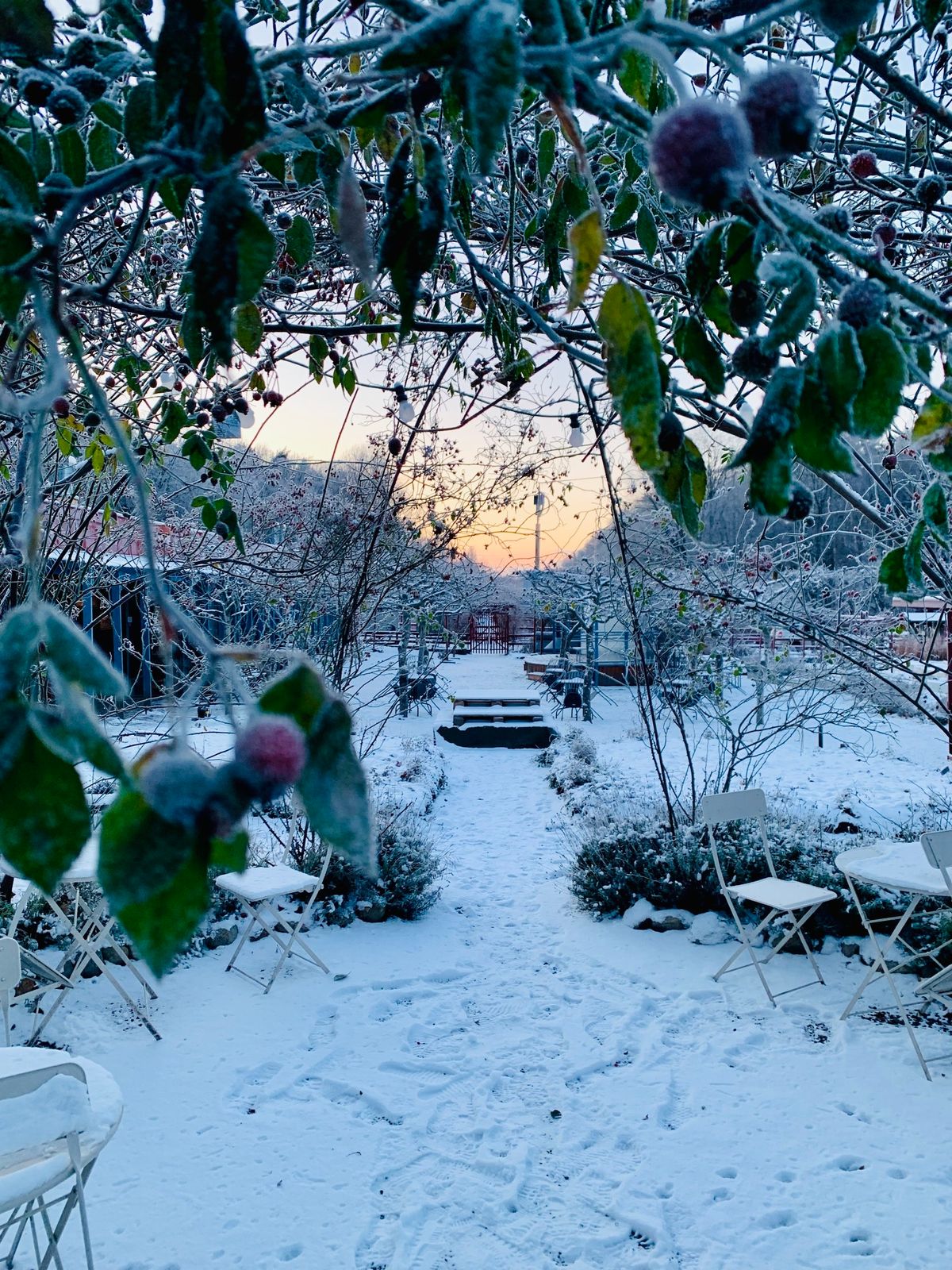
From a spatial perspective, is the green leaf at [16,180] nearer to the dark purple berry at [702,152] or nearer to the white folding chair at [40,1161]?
the dark purple berry at [702,152]

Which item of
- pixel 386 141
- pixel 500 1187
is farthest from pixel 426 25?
pixel 500 1187

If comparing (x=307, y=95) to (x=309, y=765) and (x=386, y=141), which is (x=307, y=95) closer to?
(x=309, y=765)

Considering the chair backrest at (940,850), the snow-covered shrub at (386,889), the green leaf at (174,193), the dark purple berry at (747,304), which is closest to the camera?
the dark purple berry at (747,304)

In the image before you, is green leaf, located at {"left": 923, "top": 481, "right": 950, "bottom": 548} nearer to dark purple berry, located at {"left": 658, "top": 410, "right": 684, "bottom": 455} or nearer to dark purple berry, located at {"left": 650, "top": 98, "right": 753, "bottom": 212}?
dark purple berry, located at {"left": 658, "top": 410, "right": 684, "bottom": 455}

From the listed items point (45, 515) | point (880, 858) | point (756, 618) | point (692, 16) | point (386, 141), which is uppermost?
point (692, 16)

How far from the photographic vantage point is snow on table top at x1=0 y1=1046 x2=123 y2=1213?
161 centimetres

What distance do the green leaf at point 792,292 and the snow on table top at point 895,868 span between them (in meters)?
2.96

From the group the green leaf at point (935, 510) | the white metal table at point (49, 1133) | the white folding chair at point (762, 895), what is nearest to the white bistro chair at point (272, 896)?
the white metal table at point (49, 1133)

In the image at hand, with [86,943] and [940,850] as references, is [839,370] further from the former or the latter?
[86,943]

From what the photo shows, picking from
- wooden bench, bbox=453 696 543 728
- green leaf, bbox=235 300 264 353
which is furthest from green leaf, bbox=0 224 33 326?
wooden bench, bbox=453 696 543 728

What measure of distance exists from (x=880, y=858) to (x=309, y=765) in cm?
352

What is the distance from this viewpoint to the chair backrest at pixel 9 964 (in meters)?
2.24

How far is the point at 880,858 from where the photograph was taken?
10.8 ft

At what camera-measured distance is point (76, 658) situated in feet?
1.11
